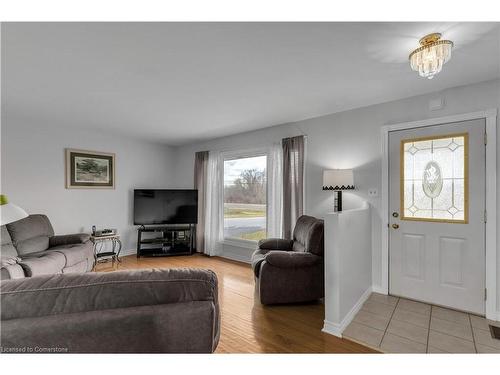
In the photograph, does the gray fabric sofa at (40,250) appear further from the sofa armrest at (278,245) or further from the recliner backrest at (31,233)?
the sofa armrest at (278,245)

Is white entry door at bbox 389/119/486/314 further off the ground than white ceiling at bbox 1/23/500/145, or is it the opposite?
white ceiling at bbox 1/23/500/145

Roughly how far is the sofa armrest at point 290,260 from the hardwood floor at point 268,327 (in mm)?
481

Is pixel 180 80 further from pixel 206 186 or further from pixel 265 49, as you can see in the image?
pixel 206 186

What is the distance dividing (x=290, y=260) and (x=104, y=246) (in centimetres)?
387

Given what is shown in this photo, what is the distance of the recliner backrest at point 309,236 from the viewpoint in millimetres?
2908

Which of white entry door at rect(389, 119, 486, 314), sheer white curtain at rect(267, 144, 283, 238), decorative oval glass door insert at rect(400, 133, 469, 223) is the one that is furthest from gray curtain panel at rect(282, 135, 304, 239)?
decorative oval glass door insert at rect(400, 133, 469, 223)

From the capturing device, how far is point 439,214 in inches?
110

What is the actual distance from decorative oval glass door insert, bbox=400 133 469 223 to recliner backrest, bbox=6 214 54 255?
194 inches

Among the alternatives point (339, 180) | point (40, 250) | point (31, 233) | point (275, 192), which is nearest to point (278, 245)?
point (275, 192)

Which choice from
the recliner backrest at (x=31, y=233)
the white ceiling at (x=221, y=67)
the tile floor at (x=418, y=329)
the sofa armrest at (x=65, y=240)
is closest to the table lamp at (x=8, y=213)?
the white ceiling at (x=221, y=67)

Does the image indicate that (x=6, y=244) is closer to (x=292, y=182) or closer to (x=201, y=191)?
(x=201, y=191)

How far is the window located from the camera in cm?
456

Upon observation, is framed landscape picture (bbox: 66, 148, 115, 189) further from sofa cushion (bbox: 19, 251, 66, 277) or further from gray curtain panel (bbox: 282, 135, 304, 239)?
gray curtain panel (bbox: 282, 135, 304, 239)
